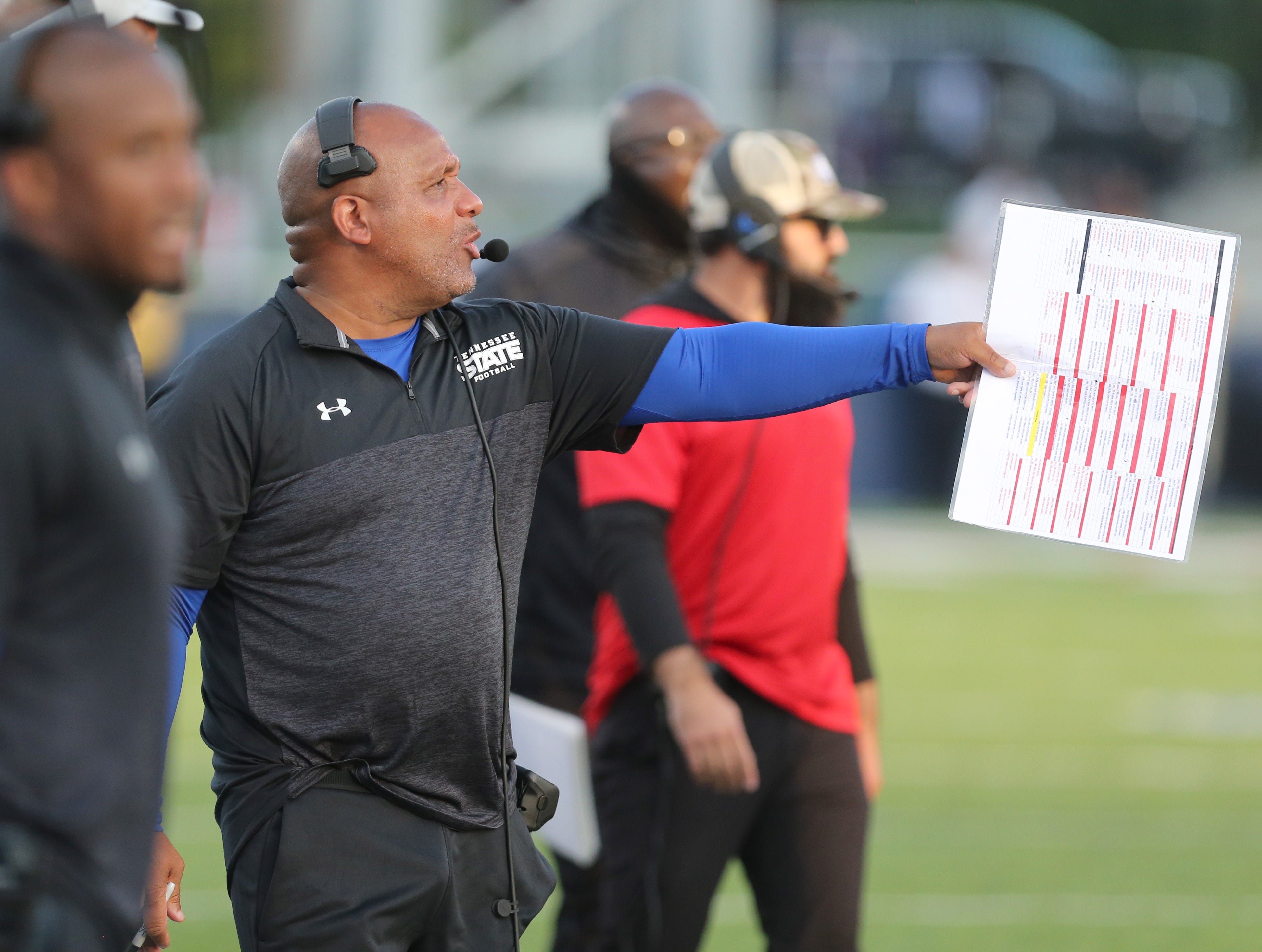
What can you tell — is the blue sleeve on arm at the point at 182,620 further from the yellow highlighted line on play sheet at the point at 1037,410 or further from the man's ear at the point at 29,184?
the yellow highlighted line on play sheet at the point at 1037,410

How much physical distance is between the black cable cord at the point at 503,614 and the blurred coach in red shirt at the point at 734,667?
94cm

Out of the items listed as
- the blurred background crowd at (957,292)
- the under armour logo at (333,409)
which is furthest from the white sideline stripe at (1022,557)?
the under armour logo at (333,409)

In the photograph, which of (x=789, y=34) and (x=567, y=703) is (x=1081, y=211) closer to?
(x=567, y=703)

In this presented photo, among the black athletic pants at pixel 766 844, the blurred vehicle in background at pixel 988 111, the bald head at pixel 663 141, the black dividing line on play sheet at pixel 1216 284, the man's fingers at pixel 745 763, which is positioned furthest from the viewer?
the blurred vehicle in background at pixel 988 111

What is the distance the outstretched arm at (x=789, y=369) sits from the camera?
297 cm

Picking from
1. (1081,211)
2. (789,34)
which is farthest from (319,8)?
(1081,211)

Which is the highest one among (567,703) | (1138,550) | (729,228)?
(729,228)

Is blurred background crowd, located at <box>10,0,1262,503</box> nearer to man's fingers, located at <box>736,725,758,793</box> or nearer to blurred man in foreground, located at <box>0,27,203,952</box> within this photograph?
Answer: man's fingers, located at <box>736,725,758,793</box>

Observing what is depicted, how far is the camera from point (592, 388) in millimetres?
2996

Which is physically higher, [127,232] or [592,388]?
[127,232]

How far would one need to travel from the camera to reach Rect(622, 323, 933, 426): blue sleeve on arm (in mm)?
2980

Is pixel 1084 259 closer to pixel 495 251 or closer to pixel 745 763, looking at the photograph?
pixel 495 251

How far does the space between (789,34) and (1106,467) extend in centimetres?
2350

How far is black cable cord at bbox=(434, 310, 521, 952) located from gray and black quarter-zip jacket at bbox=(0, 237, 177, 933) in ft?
3.16
